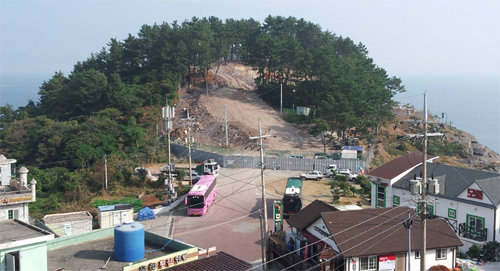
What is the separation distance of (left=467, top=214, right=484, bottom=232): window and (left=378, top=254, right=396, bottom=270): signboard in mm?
8272

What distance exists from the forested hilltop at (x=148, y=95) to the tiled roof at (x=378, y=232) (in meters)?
25.5

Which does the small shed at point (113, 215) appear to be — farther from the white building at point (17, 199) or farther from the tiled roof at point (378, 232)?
the tiled roof at point (378, 232)

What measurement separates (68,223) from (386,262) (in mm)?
19888

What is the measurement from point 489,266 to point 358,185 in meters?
19.2

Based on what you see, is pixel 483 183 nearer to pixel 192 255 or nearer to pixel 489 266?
pixel 489 266

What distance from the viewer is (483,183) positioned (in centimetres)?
2697

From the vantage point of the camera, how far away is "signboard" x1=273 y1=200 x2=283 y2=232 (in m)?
28.0

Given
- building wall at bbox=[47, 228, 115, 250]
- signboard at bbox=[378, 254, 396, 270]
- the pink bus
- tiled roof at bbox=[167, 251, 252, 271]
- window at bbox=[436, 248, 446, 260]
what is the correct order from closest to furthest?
1. tiled roof at bbox=[167, 251, 252, 271]
2. building wall at bbox=[47, 228, 115, 250]
3. signboard at bbox=[378, 254, 396, 270]
4. window at bbox=[436, 248, 446, 260]
5. the pink bus

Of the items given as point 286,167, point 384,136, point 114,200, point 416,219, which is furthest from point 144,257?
point 384,136

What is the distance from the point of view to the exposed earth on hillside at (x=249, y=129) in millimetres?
57719

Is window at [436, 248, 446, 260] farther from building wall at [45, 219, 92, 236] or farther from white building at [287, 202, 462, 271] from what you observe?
building wall at [45, 219, 92, 236]

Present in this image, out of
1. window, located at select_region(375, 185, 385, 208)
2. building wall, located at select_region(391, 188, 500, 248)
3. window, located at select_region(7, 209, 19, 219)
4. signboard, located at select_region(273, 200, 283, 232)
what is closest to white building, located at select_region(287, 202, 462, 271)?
building wall, located at select_region(391, 188, 500, 248)

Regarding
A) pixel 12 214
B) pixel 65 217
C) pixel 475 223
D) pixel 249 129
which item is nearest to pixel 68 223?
pixel 65 217

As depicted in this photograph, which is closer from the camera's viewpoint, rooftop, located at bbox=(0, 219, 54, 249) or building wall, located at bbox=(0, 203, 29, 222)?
rooftop, located at bbox=(0, 219, 54, 249)
